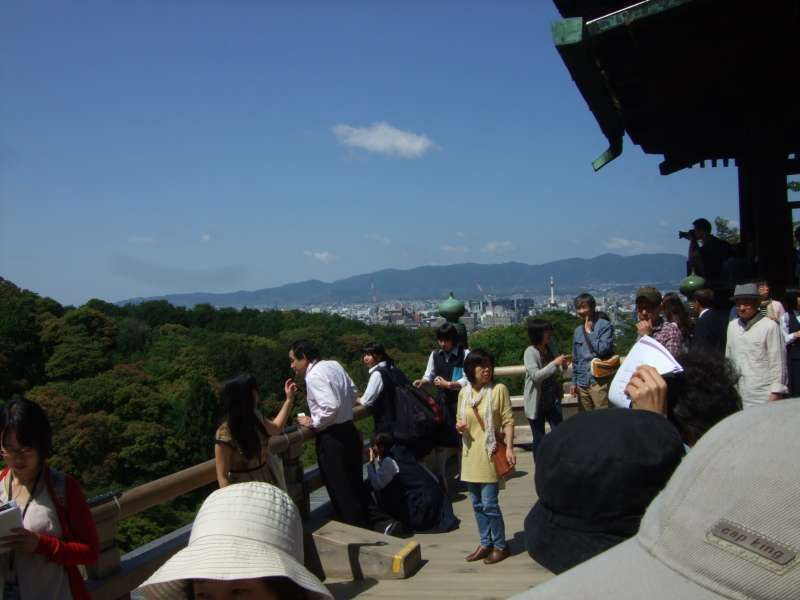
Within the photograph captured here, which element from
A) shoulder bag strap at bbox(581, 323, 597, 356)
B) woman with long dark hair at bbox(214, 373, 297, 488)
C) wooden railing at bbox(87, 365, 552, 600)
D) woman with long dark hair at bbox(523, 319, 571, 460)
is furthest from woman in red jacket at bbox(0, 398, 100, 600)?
woman with long dark hair at bbox(523, 319, 571, 460)

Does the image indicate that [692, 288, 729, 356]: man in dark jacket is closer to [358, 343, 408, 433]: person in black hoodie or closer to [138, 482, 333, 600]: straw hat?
[358, 343, 408, 433]: person in black hoodie

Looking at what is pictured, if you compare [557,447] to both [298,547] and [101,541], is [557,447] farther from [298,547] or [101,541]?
[101,541]

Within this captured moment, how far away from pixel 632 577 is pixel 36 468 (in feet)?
10.7

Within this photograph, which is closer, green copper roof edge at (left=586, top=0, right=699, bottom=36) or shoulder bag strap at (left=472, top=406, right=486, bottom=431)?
green copper roof edge at (left=586, top=0, right=699, bottom=36)

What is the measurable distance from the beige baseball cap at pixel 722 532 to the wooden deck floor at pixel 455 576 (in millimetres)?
4875

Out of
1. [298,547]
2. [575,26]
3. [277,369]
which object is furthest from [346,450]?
[277,369]

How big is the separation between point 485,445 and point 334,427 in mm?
1285

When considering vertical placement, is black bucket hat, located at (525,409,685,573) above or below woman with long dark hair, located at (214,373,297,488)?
above

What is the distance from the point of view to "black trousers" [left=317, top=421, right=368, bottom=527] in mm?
6867

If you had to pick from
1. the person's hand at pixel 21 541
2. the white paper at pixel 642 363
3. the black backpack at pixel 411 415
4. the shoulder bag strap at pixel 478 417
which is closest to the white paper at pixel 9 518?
the person's hand at pixel 21 541

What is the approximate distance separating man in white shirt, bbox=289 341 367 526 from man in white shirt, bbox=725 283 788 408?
9.77 ft

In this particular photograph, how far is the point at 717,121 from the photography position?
→ 7.21 m

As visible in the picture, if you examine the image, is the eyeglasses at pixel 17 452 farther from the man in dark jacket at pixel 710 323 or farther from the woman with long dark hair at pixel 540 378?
the woman with long dark hair at pixel 540 378

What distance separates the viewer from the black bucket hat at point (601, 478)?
1.57 meters
